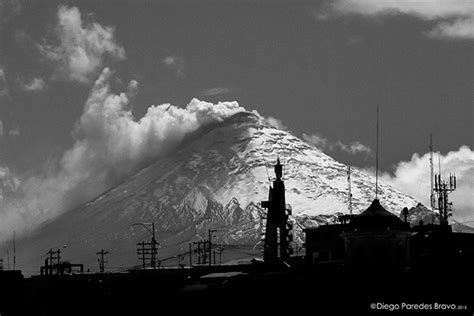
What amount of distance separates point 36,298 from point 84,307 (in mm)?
27688

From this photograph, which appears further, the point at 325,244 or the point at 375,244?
the point at 325,244

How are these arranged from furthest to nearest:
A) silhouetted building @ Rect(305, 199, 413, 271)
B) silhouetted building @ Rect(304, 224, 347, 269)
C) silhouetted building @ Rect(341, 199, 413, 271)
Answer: silhouetted building @ Rect(304, 224, 347, 269)
silhouetted building @ Rect(341, 199, 413, 271)
silhouetted building @ Rect(305, 199, 413, 271)

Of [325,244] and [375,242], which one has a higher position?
[325,244]

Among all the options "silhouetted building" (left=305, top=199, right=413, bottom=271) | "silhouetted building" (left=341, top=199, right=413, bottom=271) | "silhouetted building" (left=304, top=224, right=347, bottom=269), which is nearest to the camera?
"silhouetted building" (left=305, top=199, right=413, bottom=271)

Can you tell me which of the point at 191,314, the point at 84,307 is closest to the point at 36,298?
the point at 84,307

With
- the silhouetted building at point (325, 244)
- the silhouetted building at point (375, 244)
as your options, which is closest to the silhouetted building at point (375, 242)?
the silhouetted building at point (375, 244)

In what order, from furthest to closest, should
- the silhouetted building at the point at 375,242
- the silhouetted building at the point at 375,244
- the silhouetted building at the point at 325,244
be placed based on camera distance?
the silhouetted building at the point at 325,244 < the silhouetted building at the point at 375,244 < the silhouetted building at the point at 375,242

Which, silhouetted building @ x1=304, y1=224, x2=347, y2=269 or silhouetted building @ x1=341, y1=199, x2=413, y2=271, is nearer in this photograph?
silhouetted building @ x1=341, y1=199, x2=413, y2=271

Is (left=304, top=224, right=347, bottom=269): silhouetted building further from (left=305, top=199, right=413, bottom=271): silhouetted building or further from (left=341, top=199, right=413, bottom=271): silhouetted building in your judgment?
(left=341, top=199, right=413, bottom=271): silhouetted building

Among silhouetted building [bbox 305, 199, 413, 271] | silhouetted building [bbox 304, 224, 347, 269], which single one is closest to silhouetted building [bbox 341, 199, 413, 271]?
silhouetted building [bbox 305, 199, 413, 271]

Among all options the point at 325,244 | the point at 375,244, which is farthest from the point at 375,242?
the point at 325,244

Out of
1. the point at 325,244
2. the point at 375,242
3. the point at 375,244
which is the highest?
the point at 325,244

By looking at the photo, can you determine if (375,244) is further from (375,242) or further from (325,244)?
(325,244)

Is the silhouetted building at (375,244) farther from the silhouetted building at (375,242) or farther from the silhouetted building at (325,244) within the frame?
the silhouetted building at (325,244)
